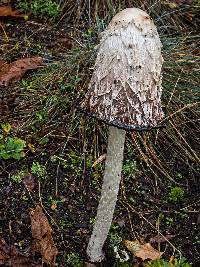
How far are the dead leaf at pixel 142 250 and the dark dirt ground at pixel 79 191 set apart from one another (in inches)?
3.6

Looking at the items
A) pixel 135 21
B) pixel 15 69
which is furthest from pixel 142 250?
Answer: pixel 15 69

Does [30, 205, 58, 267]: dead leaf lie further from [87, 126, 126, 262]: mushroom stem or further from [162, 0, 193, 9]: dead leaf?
[162, 0, 193, 9]: dead leaf

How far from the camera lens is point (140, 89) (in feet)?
7.02

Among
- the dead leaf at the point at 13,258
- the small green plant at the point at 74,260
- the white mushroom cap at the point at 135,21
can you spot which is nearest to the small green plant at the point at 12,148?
the dead leaf at the point at 13,258

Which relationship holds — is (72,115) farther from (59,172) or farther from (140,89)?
(140,89)

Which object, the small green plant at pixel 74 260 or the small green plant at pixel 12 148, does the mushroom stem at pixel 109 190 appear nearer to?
the small green plant at pixel 74 260

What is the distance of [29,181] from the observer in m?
3.44

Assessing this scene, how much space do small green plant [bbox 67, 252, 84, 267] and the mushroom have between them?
1.12 metres

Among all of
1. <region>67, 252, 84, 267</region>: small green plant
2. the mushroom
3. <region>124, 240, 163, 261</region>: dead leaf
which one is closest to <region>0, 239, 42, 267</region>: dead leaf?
<region>67, 252, 84, 267</region>: small green plant

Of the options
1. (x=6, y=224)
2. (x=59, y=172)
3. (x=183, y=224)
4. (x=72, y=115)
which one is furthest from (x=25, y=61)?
(x=183, y=224)

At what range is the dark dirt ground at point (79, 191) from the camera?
3225mm

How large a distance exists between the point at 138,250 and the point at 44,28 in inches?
101

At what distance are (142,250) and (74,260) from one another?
0.46 meters

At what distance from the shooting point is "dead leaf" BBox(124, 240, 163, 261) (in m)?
3.16
